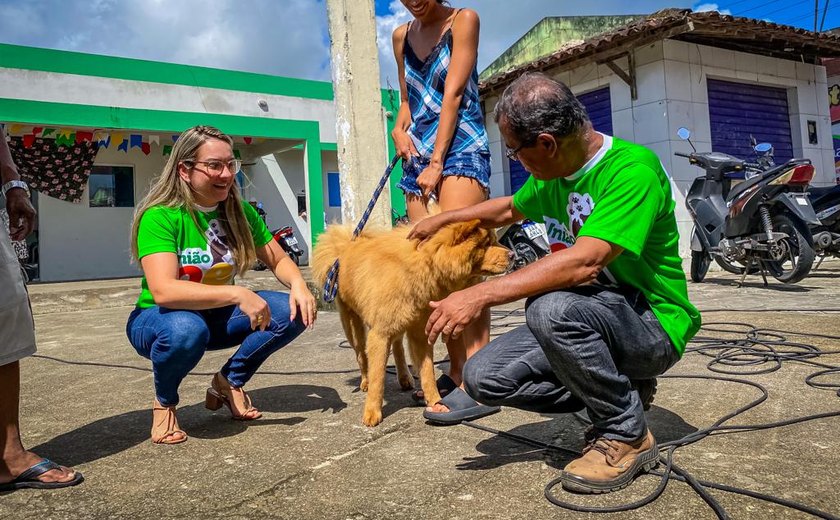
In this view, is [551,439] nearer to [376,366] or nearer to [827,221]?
[376,366]

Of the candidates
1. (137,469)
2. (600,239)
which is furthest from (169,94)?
(600,239)

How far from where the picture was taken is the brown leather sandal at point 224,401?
3.19 m

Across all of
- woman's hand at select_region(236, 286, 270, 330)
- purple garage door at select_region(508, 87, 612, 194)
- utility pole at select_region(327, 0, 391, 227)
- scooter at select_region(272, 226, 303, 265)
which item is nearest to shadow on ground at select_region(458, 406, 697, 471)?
woman's hand at select_region(236, 286, 270, 330)

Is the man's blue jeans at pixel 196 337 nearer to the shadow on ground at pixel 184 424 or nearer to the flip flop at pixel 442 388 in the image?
the shadow on ground at pixel 184 424

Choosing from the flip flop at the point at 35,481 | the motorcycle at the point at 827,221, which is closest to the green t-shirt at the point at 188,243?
the flip flop at the point at 35,481

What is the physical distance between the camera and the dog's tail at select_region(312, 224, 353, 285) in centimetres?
365

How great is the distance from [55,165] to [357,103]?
10000mm

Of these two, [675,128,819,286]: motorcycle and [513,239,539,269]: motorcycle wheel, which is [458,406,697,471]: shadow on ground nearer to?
[675,128,819,286]: motorcycle

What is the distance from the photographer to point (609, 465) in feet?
6.75

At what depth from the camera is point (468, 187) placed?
3262 millimetres

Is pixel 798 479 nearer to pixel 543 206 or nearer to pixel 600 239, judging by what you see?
pixel 600 239

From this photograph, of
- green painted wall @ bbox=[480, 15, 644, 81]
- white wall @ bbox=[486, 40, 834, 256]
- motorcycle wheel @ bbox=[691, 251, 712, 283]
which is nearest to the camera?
motorcycle wheel @ bbox=[691, 251, 712, 283]

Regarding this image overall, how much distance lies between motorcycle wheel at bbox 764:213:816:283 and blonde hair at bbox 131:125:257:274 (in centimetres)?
586

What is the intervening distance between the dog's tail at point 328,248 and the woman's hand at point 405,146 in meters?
0.57
